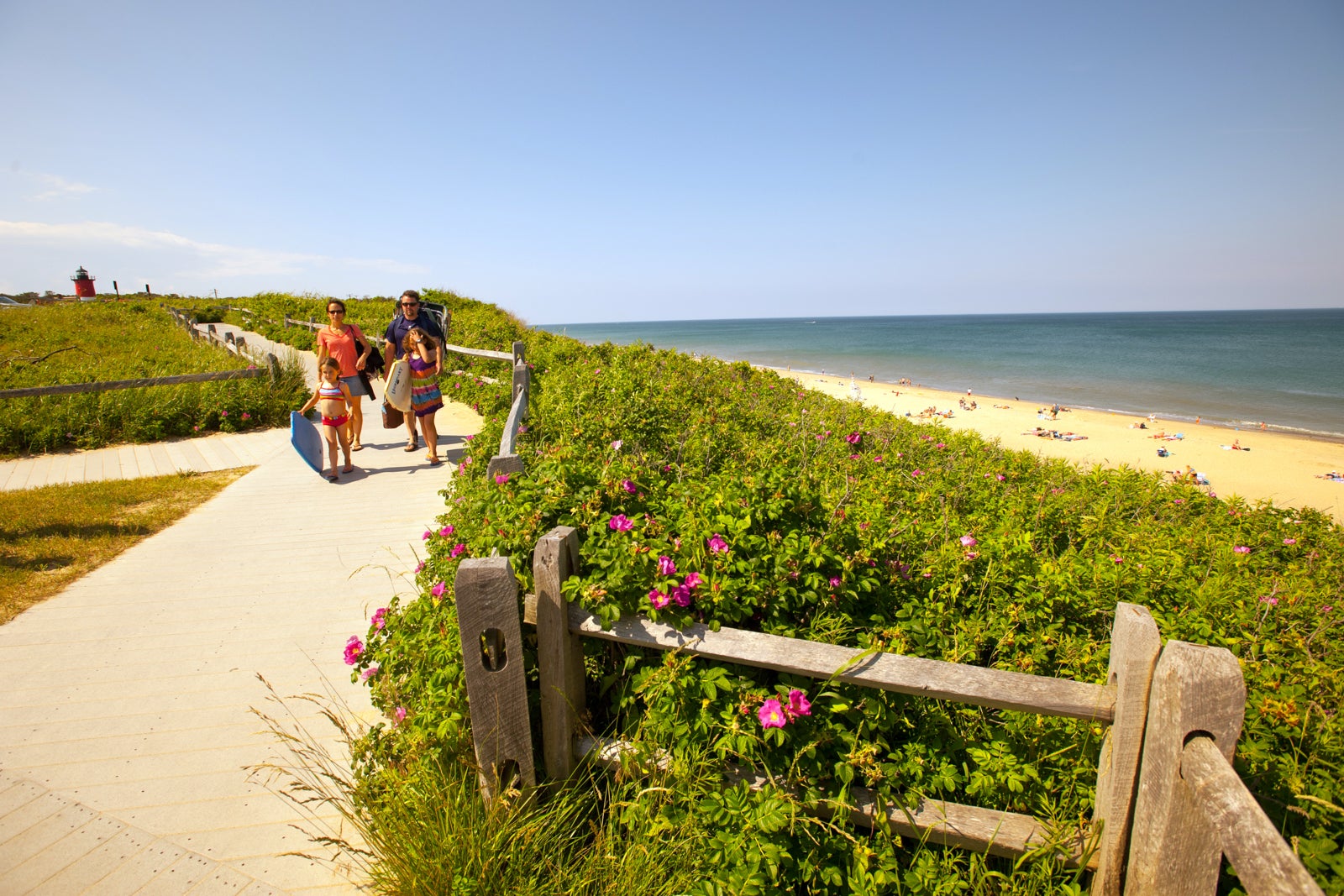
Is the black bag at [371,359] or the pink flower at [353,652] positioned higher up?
the black bag at [371,359]

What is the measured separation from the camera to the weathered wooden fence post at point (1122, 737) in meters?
1.60

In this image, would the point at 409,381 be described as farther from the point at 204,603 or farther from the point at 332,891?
the point at 332,891

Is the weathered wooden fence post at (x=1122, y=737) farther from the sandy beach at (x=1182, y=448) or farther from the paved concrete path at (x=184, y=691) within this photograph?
the sandy beach at (x=1182, y=448)

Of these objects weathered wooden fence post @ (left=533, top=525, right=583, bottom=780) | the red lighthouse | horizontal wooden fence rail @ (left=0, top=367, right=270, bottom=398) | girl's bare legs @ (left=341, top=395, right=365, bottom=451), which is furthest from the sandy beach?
the red lighthouse

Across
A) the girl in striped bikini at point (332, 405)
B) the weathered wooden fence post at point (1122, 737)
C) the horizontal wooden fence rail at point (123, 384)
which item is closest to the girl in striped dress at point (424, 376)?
the girl in striped bikini at point (332, 405)

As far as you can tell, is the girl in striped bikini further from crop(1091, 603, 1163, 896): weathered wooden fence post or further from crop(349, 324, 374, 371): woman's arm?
crop(1091, 603, 1163, 896): weathered wooden fence post

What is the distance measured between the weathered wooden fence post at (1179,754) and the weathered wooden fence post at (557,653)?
71.0 inches

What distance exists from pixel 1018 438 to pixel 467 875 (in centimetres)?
1664

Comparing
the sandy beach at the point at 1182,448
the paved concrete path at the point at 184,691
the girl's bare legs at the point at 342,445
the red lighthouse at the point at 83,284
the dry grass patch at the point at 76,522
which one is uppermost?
the red lighthouse at the point at 83,284

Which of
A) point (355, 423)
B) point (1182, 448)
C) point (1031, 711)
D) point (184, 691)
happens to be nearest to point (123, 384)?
point (355, 423)

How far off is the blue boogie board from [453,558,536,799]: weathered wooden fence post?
19.6 ft

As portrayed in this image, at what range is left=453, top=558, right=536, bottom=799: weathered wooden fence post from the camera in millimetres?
2037

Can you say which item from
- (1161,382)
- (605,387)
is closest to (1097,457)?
(605,387)

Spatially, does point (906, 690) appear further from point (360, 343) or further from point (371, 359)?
point (371, 359)
